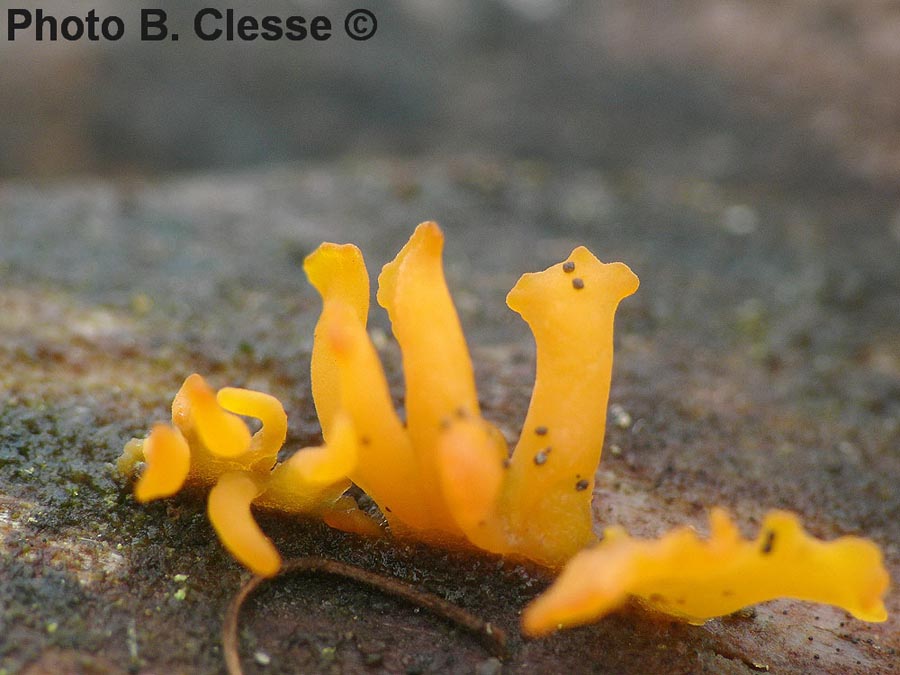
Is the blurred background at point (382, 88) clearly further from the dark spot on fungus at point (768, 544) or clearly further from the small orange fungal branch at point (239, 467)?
the dark spot on fungus at point (768, 544)

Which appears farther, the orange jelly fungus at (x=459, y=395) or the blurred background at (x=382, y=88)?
the blurred background at (x=382, y=88)

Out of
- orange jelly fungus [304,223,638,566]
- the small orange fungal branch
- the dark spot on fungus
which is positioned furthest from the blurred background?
the dark spot on fungus

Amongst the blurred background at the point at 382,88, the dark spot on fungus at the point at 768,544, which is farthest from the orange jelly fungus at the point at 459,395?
the blurred background at the point at 382,88

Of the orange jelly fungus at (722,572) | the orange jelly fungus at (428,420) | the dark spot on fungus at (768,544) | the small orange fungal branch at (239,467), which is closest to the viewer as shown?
the orange jelly fungus at (722,572)

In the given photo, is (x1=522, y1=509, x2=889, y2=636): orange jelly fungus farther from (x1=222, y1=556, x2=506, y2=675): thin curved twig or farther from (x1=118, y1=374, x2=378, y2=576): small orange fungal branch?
(x1=118, y1=374, x2=378, y2=576): small orange fungal branch

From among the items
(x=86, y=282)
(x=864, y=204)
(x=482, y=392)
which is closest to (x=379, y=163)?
(x=86, y=282)
